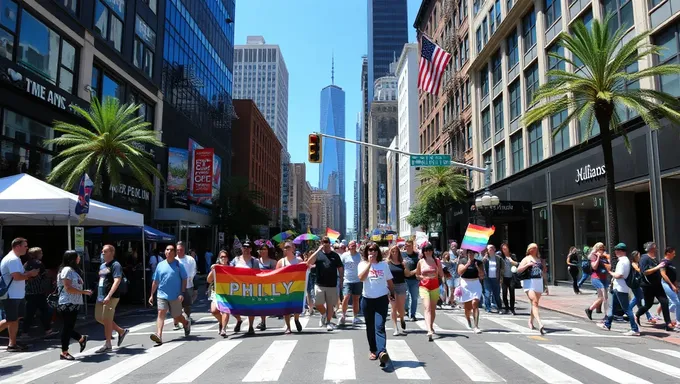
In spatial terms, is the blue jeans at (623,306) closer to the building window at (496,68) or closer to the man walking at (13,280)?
the man walking at (13,280)

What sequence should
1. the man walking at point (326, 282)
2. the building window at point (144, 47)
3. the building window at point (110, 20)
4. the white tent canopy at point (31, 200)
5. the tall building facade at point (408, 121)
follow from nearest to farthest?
1. the man walking at point (326, 282)
2. the white tent canopy at point (31, 200)
3. the building window at point (110, 20)
4. the building window at point (144, 47)
5. the tall building facade at point (408, 121)

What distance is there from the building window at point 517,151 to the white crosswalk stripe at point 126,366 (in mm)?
27004

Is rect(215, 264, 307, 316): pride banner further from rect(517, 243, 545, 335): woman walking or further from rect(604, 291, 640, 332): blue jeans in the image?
rect(604, 291, 640, 332): blue jeans

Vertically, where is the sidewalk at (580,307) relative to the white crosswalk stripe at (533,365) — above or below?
below

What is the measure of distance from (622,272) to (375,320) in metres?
6.42

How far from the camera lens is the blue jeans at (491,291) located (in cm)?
1408

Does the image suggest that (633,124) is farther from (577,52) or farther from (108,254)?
(108,254)

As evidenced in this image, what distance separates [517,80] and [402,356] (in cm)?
2777

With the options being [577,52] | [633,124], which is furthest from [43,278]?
[633,124]

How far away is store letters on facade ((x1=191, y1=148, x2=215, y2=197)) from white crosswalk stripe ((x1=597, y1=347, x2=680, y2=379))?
32485 mm

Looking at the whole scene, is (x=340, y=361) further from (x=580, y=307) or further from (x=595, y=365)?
(x=580, y=307)

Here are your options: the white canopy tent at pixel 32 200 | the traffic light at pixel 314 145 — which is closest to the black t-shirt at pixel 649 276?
the traffic light at pixel 314 145

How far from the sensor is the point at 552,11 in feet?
89.8

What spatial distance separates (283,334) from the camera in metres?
10.3
